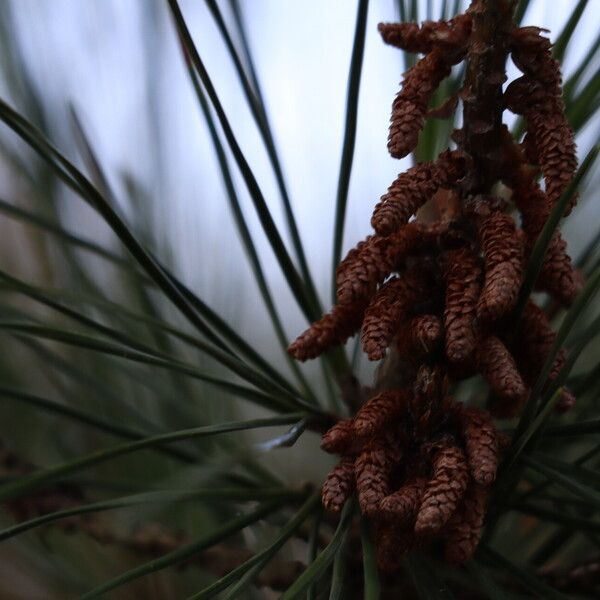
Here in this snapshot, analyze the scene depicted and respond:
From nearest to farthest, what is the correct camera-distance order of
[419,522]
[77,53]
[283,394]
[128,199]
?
[419,522]
[283,394]
[128,199]
[77,53]

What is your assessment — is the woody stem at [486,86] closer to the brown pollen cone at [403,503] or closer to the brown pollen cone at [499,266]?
the brown pollen cone at [499,266]

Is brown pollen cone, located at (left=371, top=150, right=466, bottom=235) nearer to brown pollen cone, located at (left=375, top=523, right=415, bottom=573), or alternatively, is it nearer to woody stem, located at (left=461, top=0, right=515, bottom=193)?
woody stem, located at (left=461, top=0, right=515, bottom=193)

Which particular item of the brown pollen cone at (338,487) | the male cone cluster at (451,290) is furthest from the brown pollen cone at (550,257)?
the brown pollen cone at (338,487)

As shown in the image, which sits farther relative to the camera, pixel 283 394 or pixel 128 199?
pixel 128 199

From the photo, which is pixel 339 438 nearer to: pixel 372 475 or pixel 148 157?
pixel 372 475

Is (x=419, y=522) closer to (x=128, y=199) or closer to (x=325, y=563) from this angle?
(x=325, y=563)

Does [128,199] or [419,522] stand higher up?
[128,199]

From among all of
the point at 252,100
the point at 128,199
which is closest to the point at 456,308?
the point at 252,100

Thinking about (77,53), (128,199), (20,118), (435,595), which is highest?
(77,53)
